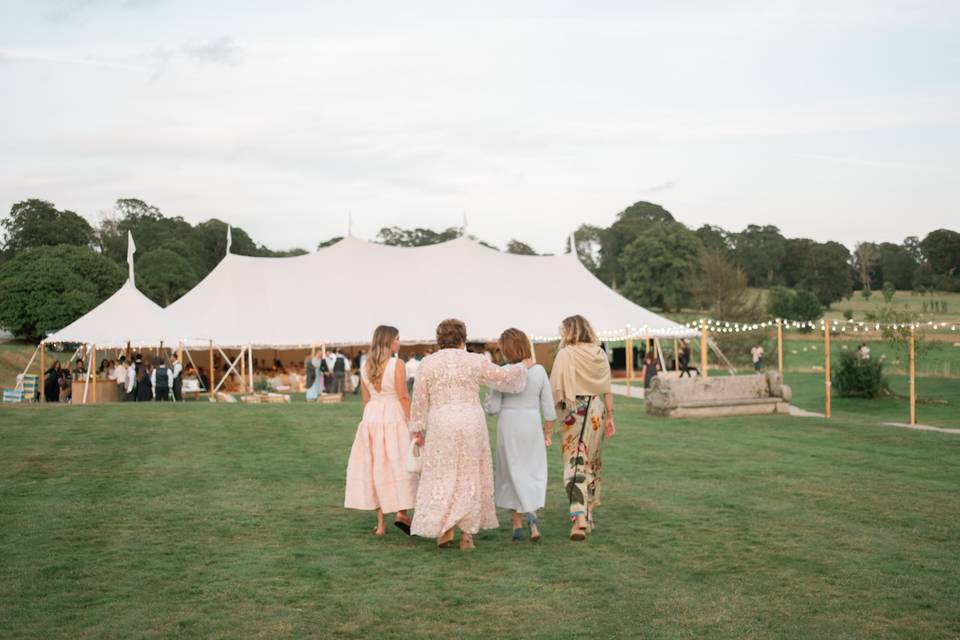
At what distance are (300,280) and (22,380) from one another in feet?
30.8

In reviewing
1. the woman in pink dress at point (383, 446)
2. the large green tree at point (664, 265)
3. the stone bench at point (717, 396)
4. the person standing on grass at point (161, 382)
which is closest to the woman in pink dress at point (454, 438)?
the woman in pink dress at point (383, 446)

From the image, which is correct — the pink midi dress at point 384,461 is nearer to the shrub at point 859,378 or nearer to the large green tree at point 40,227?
the shrub at point 859,378

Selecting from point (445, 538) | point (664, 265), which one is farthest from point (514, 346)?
point (664, 265)

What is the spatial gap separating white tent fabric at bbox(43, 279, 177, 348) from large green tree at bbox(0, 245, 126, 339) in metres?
29.1

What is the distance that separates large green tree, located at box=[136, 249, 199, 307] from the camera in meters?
63.9

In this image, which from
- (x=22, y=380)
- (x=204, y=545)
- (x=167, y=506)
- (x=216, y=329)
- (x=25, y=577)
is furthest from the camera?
(x=216, y=329)

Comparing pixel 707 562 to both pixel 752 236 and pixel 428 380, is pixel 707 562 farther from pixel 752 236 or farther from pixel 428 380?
pixel 752 236

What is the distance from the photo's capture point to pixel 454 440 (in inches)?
271

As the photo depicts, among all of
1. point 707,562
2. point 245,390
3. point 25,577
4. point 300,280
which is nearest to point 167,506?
point 25,577

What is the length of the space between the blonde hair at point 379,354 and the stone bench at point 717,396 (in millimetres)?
11754

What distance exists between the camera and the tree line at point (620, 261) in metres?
54.2

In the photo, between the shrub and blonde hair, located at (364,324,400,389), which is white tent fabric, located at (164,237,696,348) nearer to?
the shrub

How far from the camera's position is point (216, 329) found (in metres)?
29.6

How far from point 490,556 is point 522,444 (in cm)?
93
